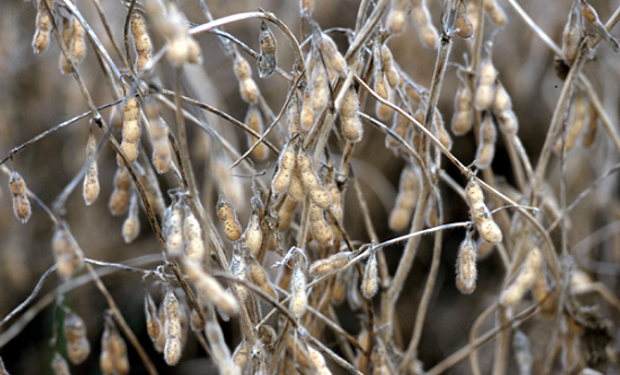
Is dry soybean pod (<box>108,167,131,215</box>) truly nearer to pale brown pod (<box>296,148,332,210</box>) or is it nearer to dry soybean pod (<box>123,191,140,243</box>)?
dry soybean pod (<box>123,191,140,243</box>)

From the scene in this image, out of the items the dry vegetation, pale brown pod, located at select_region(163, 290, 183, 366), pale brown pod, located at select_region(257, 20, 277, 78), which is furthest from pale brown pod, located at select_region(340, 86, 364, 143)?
pale brown pod, located at select_region(163, 290, 183, 366)

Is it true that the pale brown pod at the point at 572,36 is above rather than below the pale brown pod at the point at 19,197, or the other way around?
below

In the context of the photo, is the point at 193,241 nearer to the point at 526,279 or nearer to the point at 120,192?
the point at 120,192

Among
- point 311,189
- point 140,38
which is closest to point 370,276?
point 311,189

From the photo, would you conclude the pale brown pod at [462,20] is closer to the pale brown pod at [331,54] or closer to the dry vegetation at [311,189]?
the dry vegetation at [311,189]

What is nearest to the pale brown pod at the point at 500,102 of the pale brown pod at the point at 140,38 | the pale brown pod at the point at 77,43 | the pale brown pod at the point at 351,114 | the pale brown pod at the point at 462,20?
the pale brown pod at the point at 462,20

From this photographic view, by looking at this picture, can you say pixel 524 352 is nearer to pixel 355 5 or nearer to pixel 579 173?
pixel 579 173

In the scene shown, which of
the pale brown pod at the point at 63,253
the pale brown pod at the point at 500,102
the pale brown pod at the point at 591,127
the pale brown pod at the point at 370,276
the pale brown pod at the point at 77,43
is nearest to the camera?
the pale brown pod at the point at 63,253
